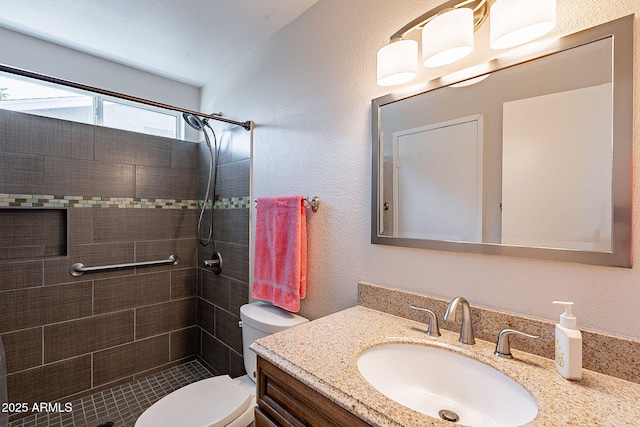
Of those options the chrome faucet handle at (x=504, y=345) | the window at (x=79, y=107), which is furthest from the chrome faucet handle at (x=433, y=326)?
the window at (x=79, y=107)

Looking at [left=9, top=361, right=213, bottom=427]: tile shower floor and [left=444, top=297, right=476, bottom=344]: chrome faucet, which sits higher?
[left=444, top=297, right=476, bottom=344]: chrome faucet

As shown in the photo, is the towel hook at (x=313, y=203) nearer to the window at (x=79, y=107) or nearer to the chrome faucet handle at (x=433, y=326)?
the chrome faucet handle at (x=433, y=326)

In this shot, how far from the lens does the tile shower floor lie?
5.67 ft

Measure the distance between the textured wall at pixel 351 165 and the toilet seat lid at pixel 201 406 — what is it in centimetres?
51

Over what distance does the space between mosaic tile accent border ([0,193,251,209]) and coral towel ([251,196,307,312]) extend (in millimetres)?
389

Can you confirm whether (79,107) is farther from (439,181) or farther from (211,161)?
(439,181)

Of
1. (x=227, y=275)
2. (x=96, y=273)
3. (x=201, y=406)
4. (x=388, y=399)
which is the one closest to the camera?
(x=388, y=399)

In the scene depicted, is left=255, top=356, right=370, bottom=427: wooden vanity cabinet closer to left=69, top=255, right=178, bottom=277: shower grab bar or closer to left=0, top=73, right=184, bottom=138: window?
left=69, top=255, right=178, bottom=277: shower grab bar

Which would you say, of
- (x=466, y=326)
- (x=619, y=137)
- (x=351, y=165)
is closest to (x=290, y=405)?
(x=466, y=326)

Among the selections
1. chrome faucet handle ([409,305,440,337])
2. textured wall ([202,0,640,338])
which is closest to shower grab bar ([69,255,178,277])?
textured wall ([202,0,640,338])

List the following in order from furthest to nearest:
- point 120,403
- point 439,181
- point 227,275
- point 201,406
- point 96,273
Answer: point 227,275 < point 96,273 < point 120,403 < point 201,406 < point 439,181

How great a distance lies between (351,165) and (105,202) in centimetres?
179

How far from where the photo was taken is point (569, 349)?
0.71 metres

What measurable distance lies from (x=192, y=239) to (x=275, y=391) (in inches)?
74.5
